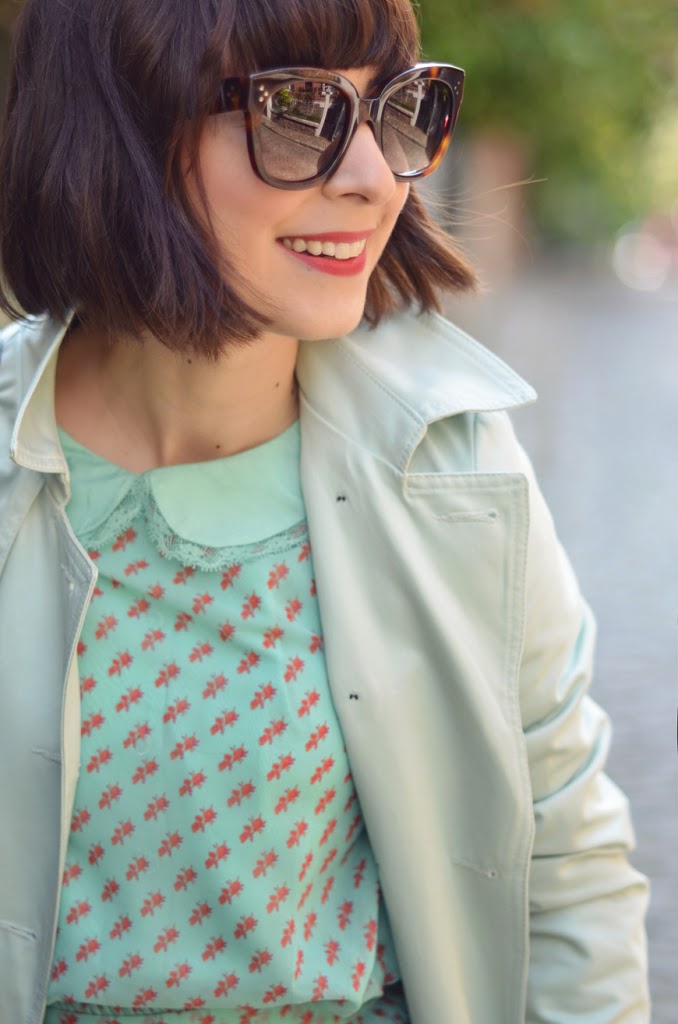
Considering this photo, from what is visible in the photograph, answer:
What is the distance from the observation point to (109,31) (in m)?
1.68

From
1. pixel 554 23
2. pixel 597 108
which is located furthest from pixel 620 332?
pixel 554 23

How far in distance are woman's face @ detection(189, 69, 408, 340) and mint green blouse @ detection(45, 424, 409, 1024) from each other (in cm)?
33

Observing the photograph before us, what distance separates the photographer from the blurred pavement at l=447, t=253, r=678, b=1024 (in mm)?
4027

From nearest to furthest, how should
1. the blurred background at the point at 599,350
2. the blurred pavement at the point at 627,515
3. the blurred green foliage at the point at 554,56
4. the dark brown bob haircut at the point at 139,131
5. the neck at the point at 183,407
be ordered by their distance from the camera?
1. the dark brown bob haircut at the point at 139,131
2. the neck at the point at 183,407
3. the blurred pavement at the point at 627,515
4. the blurred background at the point at 599,350
5. the blurred green foliage at the point at 554,56

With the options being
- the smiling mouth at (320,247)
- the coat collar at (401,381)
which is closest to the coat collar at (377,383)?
the coat collar at (401,381)

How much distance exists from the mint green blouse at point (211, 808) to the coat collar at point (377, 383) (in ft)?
0.59

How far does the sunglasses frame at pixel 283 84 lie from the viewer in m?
1.64

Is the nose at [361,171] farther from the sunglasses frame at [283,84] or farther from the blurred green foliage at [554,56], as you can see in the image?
the blurred green foliage at [554,56]

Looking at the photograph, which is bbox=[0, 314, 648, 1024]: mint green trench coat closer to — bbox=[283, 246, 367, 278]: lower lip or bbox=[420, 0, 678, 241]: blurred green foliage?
bbox=[283, 246, 367, 278]: lower lip

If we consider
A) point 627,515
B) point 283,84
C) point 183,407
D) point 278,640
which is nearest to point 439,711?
point 278,640

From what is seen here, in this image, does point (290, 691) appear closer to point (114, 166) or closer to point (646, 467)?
point (114, 166)

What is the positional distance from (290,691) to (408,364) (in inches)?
21.7

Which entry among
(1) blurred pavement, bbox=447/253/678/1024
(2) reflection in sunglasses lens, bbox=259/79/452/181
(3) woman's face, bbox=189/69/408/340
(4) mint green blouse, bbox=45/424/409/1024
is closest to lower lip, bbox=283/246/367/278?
(3) woman's face, bbox=189/69/408/340

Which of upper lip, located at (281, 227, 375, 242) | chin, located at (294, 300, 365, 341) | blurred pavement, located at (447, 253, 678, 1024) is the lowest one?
blurred pavement, located at (447, 253, 678, 1024)
